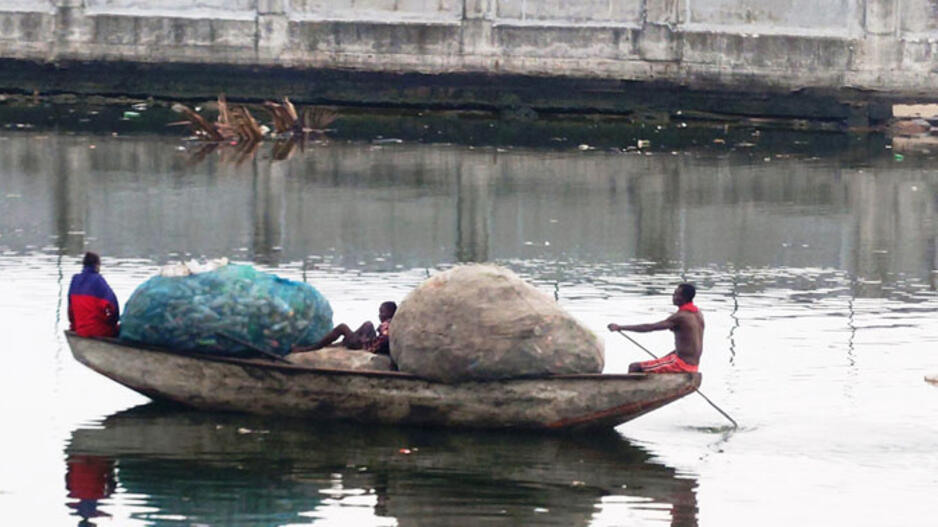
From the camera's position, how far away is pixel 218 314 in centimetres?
1577

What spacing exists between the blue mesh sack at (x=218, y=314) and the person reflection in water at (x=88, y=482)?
1482 mm

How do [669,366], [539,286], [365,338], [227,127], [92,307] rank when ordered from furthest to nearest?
[227,127] → [539,286] → [92,307] → [365,338] → [669,366]

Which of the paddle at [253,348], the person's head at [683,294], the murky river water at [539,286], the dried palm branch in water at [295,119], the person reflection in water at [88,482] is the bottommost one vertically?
the person reflection in water at [88,482]

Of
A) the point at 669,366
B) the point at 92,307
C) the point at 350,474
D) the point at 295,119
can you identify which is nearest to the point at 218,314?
the point at 92,307

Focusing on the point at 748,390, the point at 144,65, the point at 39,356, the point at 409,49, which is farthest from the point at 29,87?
the point at 748,390

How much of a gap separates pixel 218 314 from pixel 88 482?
2245 millimetres

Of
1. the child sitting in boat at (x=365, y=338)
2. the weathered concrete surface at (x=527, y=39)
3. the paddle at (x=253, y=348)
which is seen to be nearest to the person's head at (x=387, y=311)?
the child sitting in boat at (x=365, y=338)

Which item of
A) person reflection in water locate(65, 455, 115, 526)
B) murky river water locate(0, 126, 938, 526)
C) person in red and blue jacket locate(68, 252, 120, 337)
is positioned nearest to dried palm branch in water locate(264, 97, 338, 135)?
murky river water locate(0, 126, 938, 526)

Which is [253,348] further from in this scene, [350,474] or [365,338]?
[350,474]

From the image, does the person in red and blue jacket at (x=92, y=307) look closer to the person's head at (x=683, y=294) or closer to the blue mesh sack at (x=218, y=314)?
the blue mesh sack at (x=218, y=314)

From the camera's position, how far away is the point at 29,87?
45.8 meters

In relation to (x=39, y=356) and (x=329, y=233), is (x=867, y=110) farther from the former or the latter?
(x=39, y=356)

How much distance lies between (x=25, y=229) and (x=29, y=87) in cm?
1964

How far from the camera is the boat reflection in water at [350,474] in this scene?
13.3 meters
